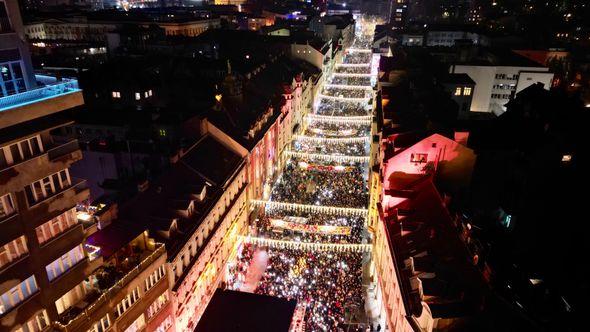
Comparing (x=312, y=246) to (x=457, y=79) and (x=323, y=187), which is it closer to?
(x=323, y=187)

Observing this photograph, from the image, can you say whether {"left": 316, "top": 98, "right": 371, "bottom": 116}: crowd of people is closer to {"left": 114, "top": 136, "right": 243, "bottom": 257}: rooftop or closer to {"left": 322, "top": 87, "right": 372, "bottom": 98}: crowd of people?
{"left": 322, "top": 87, "right": 372, "bottom": 98}: crowd of people

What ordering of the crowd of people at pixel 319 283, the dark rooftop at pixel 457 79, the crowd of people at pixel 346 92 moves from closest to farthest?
the crowd of people at pixel 319 283, the dark rooftop at pixel 457 79, the crowd of people at pixel 346 92

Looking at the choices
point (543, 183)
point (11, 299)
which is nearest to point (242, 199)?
point (11, 299)

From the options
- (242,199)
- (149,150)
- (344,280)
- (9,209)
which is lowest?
(344,280)

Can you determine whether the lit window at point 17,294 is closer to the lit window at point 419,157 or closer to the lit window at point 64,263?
the lit window at point 64,263

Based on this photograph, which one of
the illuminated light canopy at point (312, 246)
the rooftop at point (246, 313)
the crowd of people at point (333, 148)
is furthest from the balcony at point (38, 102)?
the crowd of people at point (333, 148)

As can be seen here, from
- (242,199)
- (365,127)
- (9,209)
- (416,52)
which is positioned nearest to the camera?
(9,209)

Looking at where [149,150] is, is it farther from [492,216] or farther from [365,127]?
[365,127]
